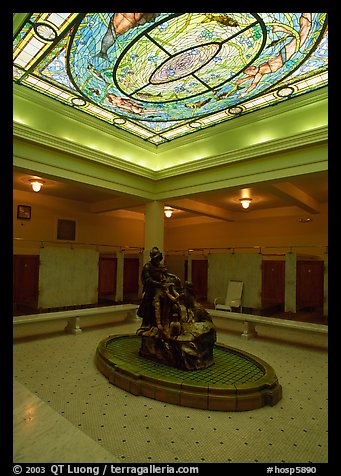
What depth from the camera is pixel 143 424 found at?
2.91 metres

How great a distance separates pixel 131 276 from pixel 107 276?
1.18 metres

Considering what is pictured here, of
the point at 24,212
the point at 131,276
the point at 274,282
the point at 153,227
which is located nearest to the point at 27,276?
the point at 24,212

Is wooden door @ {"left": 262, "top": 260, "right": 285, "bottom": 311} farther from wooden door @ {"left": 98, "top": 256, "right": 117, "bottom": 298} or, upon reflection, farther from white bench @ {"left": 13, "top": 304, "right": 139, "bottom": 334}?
wooden door @ {"left": 98, "top": 256, "right": 117, "bottom": 298}

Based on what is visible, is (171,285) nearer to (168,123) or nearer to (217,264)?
(168,123)

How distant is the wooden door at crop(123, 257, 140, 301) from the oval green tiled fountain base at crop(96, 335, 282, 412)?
592cm

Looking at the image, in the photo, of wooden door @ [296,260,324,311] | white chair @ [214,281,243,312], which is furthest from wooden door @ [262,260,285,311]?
white chair @ [214,281,243,312]

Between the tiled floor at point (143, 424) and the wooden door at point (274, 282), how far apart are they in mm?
4830

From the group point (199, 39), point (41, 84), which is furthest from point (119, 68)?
point (41, 84)

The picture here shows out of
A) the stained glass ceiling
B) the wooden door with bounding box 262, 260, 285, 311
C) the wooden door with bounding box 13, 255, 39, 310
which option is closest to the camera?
the stained glass ceiling

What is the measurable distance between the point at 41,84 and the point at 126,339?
499 cm

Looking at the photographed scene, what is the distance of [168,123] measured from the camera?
22.0 feet

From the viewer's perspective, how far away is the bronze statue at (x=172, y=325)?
4.14 metres

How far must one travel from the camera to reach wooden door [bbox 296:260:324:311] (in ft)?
28.2

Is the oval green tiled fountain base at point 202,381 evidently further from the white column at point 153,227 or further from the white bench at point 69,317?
the white column at point 153,227
